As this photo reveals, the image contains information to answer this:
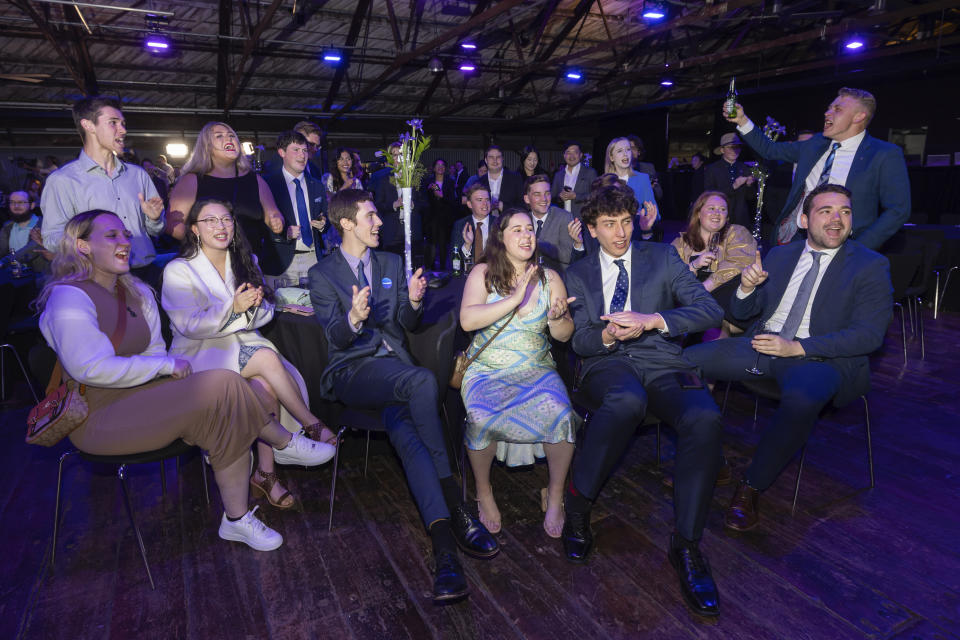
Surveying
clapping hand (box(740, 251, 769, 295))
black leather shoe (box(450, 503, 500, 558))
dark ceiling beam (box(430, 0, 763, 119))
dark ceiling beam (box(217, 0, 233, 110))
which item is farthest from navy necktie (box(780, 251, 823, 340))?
dark ceiling beam (box(217, 0, 233, 110))

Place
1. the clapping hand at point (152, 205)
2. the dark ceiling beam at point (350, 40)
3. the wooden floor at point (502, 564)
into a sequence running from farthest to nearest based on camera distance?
1. the dark ceiling beam at point (350, 40)
2. the clapping hand at point (152, 205)
3. the wooden floor at point (502, 564)

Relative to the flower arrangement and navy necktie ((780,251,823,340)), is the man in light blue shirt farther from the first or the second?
navy necktie ((780,251,823,340))

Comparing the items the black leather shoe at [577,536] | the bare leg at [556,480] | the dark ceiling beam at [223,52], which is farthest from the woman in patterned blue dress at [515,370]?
the dark ceiling beam at [223,52]

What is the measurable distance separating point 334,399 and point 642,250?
1624 mm

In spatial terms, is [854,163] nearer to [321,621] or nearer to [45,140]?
[321,621]

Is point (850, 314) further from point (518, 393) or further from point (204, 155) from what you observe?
point (204, 155)

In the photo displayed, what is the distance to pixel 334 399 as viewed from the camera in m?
2.61

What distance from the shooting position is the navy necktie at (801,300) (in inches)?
104

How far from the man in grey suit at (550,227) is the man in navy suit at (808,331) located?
176 cm

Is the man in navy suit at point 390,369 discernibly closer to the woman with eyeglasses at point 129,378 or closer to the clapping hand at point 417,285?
the clapping hand at point 417,285

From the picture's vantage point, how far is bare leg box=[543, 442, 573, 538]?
2.37m

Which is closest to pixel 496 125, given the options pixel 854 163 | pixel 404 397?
pixel 854 163

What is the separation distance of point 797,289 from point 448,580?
7.13 ft

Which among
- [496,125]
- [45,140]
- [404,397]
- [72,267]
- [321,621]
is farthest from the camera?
[496,125]
